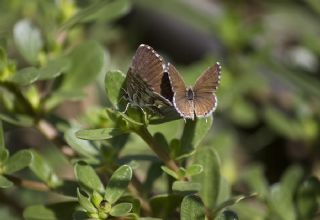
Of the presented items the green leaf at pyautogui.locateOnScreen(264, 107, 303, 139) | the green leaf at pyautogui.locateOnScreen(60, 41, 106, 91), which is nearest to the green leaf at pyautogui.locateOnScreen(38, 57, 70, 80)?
the green leaf at pyautogui.locateOnScreen(60, 41, 106, 91)

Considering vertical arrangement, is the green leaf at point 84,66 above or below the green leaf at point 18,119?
above

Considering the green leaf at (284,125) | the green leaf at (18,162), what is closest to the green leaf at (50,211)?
the green leaf at (18,162)

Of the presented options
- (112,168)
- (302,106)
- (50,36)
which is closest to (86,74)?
(50,36)

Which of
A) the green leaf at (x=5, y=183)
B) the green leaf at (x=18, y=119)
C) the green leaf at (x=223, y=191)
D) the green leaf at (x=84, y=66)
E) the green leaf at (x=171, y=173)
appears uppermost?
the green leaf at (x=84, y=66)

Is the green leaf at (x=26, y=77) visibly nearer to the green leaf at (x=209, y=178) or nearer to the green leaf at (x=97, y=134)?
the green leaf at (x=97, y=134)

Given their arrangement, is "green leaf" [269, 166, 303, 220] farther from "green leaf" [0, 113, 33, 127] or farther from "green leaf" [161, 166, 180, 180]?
"green leaf" [0, 113, 33, 127]

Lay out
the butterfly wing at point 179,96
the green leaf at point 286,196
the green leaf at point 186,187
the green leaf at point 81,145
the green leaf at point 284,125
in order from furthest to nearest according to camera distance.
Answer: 1. the green leaf at point 284,125
2. the green leaf at point 286,196
3. the green leaf at point 81,145
4. the green leaf at point 186,187
5. the butterfly wing at point 179,96

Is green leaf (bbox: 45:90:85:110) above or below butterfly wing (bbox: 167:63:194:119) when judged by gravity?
below

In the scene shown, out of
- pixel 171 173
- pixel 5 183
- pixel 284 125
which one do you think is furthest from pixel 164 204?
pixel 284 125
